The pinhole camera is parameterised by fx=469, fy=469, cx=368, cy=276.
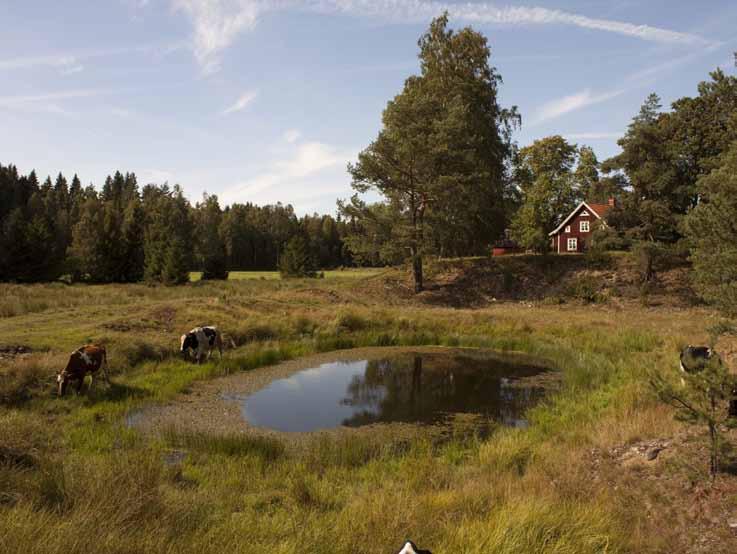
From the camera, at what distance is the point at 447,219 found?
1264 inches

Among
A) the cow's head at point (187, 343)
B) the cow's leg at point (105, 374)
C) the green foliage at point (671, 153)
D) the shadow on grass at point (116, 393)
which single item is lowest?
the shadow on grass at point (116, 393)

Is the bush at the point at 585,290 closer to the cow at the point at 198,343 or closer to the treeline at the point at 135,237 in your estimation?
the treeline at the point at 135,237

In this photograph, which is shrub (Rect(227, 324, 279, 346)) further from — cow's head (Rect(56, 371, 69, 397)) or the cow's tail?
cow's head (Rect(56, 371, 69, 397))

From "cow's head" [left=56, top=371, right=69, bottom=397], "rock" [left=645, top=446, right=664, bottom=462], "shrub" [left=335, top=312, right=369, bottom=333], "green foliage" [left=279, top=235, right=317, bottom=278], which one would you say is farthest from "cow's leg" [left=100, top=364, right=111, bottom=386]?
"green foliage" [left=279, top=235, right=317, bottom=278]

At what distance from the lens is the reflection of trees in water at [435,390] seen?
Answer: 12227 millimetres

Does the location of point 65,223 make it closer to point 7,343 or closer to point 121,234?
point 121,234

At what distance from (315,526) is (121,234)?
54.1m

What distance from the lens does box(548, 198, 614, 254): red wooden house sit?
165 ft

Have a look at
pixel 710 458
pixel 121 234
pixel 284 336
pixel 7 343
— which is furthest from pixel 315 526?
pixel 121 234

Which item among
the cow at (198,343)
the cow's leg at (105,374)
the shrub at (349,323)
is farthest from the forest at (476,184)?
the cow's leg at (105,374)

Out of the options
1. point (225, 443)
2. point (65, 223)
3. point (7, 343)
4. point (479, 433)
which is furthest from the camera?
point (65, 223)

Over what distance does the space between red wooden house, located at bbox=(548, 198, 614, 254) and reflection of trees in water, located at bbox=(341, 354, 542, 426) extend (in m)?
38.2

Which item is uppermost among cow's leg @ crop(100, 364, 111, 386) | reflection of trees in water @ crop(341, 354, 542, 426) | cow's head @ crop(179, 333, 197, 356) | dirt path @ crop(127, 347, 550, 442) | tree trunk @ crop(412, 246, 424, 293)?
tree trunk @ crop(412, 246, 424, 293)

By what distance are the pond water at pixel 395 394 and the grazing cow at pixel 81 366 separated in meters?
4.12
